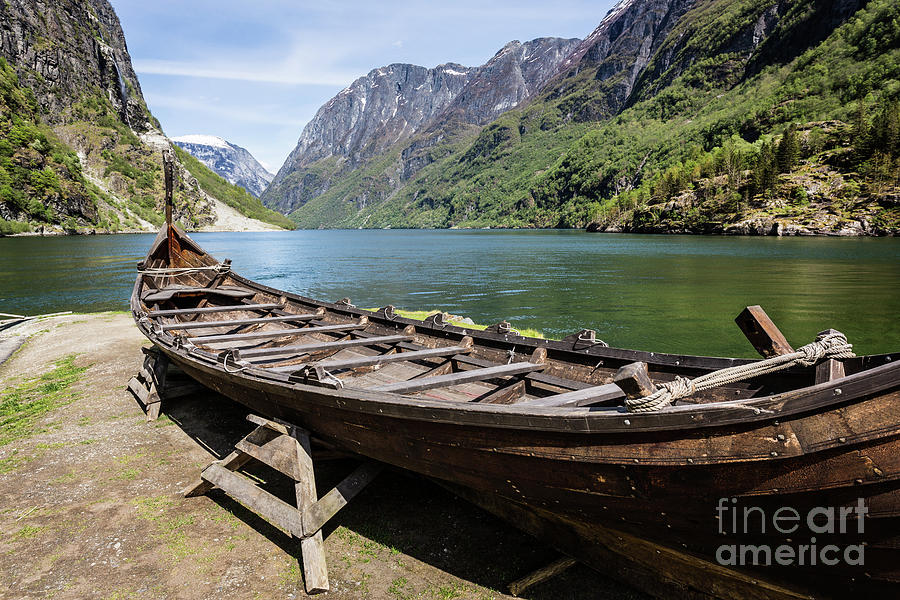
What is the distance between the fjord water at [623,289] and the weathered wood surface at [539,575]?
13.2 meters

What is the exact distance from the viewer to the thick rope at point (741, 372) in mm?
2885

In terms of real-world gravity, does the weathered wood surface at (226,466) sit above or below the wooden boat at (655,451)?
below

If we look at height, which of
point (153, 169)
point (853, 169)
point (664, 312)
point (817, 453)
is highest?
point (153, 169)

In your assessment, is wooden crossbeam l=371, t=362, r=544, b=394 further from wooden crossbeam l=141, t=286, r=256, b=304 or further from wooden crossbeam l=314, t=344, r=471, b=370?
wooden crossbeam l=141, t=286, r=256, b=304

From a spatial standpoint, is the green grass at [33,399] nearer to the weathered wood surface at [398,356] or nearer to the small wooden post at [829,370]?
the weathered wood surface at [398,356]

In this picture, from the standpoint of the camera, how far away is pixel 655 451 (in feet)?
9.66

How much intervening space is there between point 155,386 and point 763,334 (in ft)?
32.7

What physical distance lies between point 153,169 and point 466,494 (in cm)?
19038

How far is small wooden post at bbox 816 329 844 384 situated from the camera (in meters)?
3.36

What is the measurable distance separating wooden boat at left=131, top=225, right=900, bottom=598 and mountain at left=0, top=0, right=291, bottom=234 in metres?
113

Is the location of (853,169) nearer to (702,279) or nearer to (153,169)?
(702,279)

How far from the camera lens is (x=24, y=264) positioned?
147 ft

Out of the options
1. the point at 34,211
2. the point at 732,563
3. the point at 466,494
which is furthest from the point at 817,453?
the point at 34,211

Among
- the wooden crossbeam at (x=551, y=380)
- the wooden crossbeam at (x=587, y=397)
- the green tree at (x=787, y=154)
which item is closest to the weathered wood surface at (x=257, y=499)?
the wooden crossbeam at (x=587, y=397)
